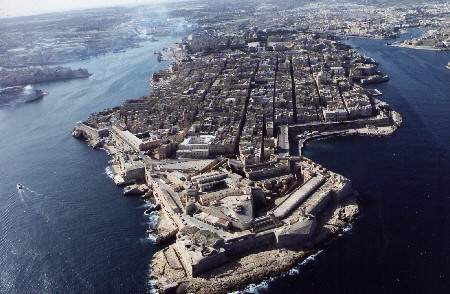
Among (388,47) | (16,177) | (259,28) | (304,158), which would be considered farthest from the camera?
(259,28)

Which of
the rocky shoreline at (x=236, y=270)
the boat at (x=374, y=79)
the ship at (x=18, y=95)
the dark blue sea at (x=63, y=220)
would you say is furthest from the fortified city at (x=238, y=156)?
the ship at (x=18, y=95)

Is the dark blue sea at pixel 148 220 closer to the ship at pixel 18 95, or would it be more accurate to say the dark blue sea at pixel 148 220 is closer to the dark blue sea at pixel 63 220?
the dark blue sea at pixel 63 220

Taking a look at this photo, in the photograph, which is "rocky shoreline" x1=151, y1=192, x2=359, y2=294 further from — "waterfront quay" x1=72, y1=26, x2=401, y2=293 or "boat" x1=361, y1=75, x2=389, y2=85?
"boat" x1=361, y1=75, x2=389, y2=85

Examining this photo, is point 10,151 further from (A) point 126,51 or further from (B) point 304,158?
(A) point 126,51

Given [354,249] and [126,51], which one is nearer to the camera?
[354,249]

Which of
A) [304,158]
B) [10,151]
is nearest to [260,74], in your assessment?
[304,158]

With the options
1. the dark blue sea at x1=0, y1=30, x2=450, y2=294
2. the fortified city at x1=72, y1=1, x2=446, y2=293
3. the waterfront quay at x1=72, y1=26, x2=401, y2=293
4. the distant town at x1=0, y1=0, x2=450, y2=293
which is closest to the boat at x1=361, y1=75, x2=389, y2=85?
the fortified city at x1=72, y1=1, x2=446, y2=293

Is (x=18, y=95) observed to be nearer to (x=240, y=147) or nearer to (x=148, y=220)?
(x=240, y=147)

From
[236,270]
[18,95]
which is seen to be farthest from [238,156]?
[18,95]
